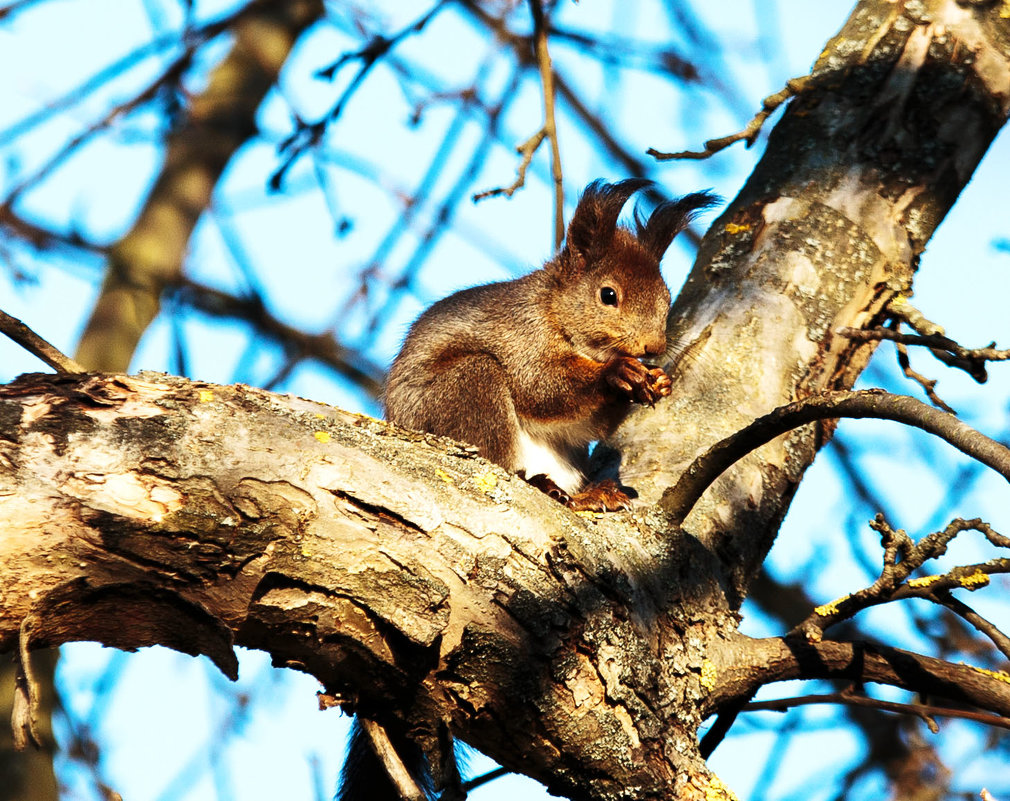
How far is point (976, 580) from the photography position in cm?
192

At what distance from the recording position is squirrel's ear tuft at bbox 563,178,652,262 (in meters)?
3.27

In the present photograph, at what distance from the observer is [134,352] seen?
3.55 meters

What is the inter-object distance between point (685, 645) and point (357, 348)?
235 centimetres

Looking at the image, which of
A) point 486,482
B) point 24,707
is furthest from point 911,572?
point 24,707

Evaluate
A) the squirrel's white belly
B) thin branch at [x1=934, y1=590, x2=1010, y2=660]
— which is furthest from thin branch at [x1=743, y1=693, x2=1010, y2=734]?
the squirrel's white belly

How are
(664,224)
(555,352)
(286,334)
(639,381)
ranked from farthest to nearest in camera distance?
(286,334)
(664,224)
(555,352)
(639,381)

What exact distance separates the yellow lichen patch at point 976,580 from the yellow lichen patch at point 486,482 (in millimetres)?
890

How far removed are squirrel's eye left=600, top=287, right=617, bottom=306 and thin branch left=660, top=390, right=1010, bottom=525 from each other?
125 centimetres

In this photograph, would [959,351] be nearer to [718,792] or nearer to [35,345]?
[718,792]

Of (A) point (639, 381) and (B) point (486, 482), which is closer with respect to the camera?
(B) point (486, 482)

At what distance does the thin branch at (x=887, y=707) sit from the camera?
6.27ft

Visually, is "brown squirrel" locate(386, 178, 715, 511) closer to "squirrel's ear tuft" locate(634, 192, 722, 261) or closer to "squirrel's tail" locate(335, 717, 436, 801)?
"squirrel's ear tuft" locate(634, 192, 722, 261)

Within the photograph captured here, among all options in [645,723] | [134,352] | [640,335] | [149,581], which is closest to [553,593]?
[645,723]

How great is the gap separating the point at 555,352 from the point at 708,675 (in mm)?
1348
